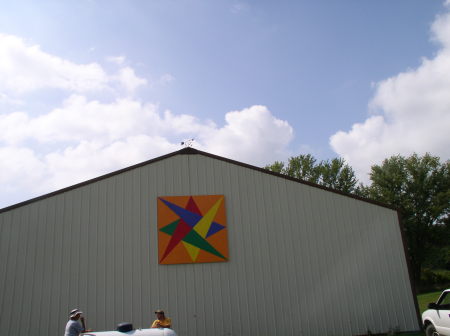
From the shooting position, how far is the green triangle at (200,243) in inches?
481

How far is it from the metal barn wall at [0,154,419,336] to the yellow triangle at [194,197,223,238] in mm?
547

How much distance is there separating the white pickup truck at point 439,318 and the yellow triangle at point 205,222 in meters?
6.76

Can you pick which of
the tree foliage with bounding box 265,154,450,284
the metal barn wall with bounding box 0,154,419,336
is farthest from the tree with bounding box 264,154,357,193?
the metal barn wall with bounding box 0,154,419,336

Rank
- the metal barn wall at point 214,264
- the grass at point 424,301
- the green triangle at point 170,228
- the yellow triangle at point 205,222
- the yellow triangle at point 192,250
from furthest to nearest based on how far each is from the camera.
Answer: the grass at point 424,301 → the yellow triangle at point 205,222 → the green triangle at point 170,228 → the yellow triangle at point 192,250 → the metal barn wall at point 214,264

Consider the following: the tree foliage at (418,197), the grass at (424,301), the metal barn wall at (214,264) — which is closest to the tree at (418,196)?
the tree foliage at (418,197)

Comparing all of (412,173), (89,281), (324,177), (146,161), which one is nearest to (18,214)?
(89,281)

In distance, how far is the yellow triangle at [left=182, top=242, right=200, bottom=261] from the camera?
477 inches

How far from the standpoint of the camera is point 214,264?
12172mm

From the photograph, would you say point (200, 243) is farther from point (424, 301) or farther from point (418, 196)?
point (418, 196)

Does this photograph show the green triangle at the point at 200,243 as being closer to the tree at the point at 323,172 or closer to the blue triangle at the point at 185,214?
the blue triangle at the point at 185,214

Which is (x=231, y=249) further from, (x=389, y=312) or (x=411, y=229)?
(x=411, y=229)

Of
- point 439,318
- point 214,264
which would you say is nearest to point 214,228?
point 214,264

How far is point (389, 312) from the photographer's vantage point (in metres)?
12.2

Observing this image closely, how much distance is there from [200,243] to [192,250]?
350 mm
